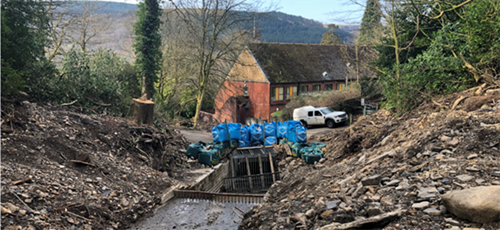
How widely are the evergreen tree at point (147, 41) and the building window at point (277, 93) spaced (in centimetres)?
1430

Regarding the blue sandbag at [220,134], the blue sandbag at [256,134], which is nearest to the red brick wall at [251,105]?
the blue sandbag at [256,134]

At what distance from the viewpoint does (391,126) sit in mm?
12859

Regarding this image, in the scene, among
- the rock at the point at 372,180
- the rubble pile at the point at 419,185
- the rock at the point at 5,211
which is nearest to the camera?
the rubble pile at the point at 419,185

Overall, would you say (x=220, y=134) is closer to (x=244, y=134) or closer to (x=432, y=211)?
(x=244, y=134)

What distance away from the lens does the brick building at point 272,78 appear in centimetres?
3647

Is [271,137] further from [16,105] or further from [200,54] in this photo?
[200,54]

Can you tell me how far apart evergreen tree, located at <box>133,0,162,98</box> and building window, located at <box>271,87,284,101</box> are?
563 inches

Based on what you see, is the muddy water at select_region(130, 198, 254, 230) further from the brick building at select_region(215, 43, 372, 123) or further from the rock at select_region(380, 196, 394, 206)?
the brick building at select_region(215, 43, 372, 123)

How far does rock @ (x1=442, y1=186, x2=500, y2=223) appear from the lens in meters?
4.73

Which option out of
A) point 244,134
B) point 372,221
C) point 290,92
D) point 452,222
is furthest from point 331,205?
point 290,92

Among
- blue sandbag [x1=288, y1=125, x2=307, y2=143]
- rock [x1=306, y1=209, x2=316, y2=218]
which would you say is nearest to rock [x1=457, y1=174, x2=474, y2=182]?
rock [x1=306, y1=209, x2=316, y2=218]

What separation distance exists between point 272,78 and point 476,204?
31.5 m

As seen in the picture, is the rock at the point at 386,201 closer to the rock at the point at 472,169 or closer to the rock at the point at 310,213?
the rock at the point at 310,213

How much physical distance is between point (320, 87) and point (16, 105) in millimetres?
32155
